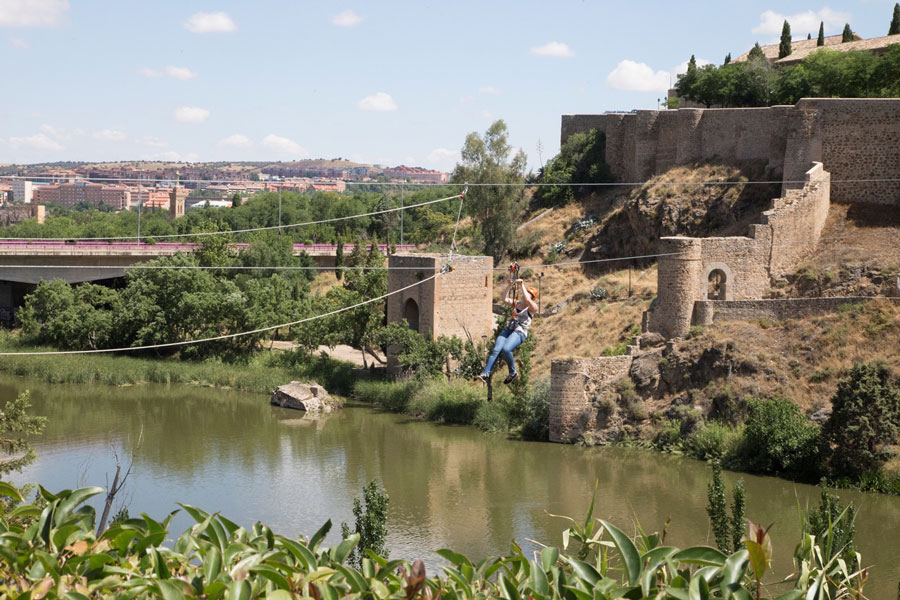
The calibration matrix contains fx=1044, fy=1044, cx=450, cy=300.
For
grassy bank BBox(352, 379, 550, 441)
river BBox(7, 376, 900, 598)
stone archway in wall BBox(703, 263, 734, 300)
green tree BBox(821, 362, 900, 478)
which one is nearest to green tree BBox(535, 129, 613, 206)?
stone archway in wall BBox(703, 263, 734, 300)

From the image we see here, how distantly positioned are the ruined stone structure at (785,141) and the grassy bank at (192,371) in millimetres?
11346

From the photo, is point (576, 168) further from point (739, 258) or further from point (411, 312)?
point (739, 258)

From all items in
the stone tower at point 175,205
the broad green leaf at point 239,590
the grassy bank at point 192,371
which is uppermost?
the broad green leaf at point 239,590

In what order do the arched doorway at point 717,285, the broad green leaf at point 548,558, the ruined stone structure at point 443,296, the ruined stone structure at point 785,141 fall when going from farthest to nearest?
the ruined stone structure at point 443,296, the ruined stone structure at point 785,141, the arched doorway at point 717,285, the broad green leaf at point 548,558

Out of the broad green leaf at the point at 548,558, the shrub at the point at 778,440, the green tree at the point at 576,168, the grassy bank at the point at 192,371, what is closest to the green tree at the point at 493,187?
the green tree at the point at 576,168

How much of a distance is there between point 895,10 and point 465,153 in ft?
53.5

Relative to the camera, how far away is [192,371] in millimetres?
28156

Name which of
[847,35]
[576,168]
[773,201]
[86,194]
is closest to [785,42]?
[847,35]

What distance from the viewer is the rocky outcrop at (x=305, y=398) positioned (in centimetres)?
2489

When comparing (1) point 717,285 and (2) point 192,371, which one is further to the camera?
(2) point 192,371

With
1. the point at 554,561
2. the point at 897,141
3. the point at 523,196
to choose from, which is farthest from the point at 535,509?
the point at 523,196

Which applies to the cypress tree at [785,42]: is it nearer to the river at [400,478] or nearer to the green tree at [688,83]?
the green tree at [688,83]

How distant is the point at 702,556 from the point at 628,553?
14.0 inches

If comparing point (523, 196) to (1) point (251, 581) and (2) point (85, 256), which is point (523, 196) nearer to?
(2) point (85, 256)
